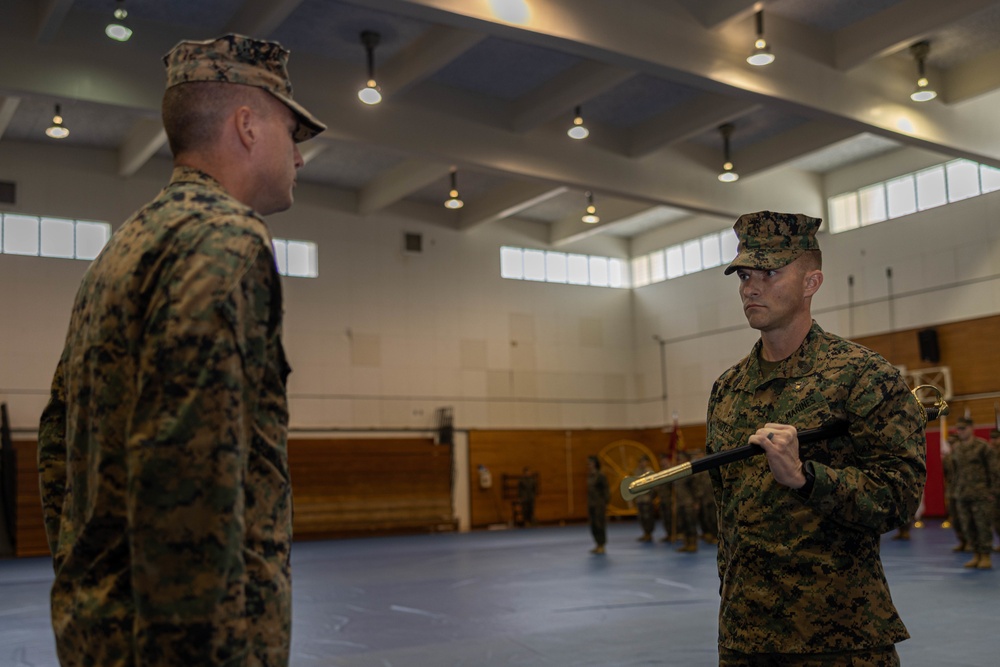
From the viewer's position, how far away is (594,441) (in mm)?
33531

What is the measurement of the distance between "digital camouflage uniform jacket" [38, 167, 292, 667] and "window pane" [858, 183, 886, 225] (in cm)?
2731

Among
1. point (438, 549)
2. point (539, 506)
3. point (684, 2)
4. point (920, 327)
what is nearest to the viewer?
point (684, 2)

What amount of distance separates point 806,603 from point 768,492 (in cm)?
39

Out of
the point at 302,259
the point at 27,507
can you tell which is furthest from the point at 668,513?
the point at 27,507

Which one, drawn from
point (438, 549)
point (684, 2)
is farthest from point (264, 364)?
point (438, 549)

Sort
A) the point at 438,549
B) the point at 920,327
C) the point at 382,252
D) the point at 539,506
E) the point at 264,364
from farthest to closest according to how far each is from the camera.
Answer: the point at 539,506, the point at 382,252, the point at 920,327, the point at 438,549, the point at 264,364

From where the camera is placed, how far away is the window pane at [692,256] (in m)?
32.4

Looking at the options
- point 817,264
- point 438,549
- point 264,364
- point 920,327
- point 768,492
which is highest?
point 920,327

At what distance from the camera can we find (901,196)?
1038 inches

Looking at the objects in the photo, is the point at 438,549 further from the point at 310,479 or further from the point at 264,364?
the point at 264,364

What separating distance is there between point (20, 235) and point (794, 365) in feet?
81.1

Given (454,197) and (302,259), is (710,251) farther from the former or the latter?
(302,259)

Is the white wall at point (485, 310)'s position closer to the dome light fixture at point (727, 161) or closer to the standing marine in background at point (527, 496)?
the standing marine in background at point (527, 496)

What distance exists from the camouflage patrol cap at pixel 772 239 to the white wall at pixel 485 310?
920 inches
